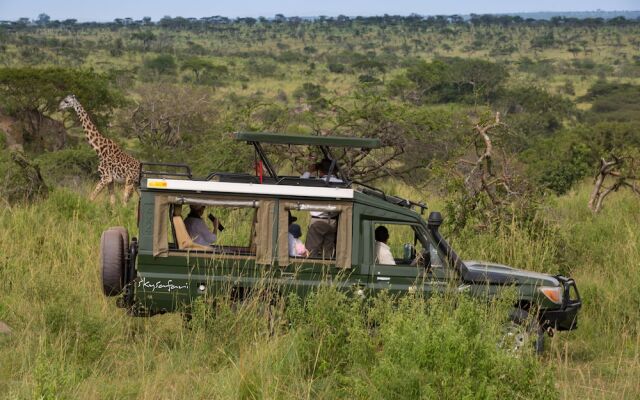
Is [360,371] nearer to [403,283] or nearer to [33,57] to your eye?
[403,283]

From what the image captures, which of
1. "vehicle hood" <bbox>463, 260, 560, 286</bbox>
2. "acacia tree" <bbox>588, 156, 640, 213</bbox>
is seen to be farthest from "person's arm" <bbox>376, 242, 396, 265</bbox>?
"acacia tree" <bbox>588, 156, 640, 213</bbox>

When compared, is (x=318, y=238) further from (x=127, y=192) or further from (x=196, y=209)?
(x=127, y=192)

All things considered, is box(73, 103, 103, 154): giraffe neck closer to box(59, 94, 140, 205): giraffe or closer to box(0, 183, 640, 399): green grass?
box(59, 94, 140, 205): giraffe

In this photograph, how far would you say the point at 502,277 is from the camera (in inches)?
321

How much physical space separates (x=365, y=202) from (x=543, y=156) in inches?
Result: 605

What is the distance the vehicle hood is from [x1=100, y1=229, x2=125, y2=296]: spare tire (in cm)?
268

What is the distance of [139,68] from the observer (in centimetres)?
5453

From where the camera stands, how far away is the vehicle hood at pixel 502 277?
8047mm

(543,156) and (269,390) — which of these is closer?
(269,390)

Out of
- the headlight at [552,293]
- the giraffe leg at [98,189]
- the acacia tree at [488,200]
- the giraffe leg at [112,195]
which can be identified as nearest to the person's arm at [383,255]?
the headlight at [552,293]

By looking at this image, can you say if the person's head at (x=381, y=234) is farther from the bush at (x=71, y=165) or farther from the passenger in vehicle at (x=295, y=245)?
the bush at (x=71, y=165)

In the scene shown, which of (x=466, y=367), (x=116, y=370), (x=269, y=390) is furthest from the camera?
(x=116, y=370)

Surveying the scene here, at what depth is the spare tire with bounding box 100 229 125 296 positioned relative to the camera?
7789 mm

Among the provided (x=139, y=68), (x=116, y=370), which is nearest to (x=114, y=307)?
(x=116, y=370)
